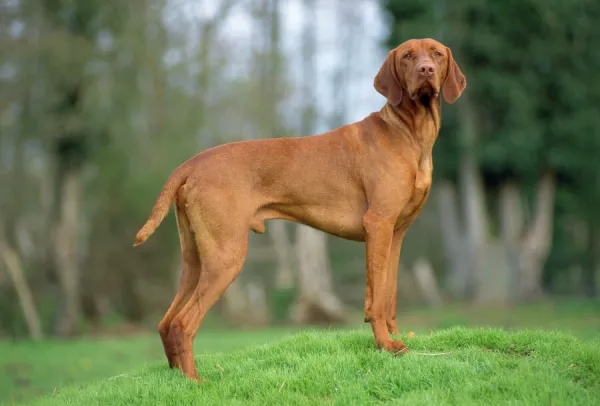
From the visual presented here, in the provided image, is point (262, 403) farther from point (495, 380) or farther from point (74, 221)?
point (74, 221)

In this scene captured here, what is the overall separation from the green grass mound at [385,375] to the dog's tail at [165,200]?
4.60ft

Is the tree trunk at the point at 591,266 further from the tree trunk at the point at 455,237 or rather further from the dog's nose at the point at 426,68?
the dog's nose at the point at 426,68

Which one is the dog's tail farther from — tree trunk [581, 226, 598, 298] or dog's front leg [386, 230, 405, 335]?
tree trunk [581, 226, 598, 298]

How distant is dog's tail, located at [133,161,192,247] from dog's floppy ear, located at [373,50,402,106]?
6.60 ft

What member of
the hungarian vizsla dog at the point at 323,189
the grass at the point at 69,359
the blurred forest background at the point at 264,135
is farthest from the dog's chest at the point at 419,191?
the blurred forest background at the point at 264,135

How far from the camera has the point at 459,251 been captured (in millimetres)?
28250

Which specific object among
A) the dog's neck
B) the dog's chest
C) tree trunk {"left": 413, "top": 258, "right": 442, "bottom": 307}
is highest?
the dog's neck

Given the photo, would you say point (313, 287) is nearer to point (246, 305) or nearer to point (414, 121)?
point (246, 305)

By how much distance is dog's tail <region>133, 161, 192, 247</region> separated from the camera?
256 inches

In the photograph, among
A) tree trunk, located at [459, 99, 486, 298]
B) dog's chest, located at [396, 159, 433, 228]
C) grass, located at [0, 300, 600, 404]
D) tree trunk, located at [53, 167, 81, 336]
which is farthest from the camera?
tree trunk, located at [459, 99, 486, 298]

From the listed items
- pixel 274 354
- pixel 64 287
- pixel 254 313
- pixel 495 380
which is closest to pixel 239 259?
pixel 274 354

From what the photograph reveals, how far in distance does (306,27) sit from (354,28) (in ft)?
6.91

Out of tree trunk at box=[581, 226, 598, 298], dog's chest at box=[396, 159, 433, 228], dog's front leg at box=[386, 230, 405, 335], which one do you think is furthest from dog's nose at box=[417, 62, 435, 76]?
tree trunk at box=[581, 226, 598, 298]

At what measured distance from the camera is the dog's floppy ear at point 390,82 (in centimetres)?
688
